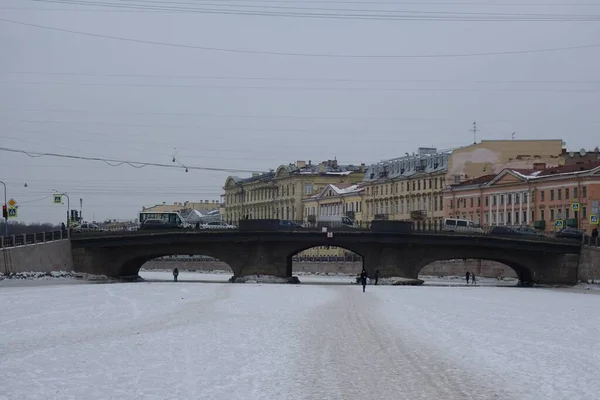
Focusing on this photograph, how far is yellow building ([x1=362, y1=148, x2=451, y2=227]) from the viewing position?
5763 inches

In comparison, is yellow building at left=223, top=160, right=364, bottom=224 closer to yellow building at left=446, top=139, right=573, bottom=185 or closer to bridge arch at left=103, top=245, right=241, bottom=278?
yellow building at left=446, top=139, right=573, bottom=185

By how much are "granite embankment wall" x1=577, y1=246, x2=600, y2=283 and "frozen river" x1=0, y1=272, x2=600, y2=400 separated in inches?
1891

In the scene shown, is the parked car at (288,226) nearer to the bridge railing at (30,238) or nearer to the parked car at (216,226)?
the parked car at (216,226)

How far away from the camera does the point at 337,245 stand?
102 meters

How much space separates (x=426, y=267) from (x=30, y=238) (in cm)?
5767

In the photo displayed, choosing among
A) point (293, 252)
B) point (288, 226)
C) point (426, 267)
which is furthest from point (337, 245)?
point (426, 267)

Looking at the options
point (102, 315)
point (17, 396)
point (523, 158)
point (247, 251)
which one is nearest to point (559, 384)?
point (17, 396)

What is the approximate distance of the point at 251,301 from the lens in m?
56.5

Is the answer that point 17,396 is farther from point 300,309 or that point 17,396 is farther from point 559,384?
point 300,309

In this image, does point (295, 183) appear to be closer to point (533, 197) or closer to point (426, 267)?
point (426, 267)

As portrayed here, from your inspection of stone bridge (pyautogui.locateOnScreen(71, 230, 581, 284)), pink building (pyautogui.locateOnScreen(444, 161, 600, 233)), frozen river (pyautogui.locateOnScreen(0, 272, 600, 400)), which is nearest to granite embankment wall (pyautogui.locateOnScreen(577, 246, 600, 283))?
stone bridge (pyautogui.locateOnScreen(71, 230, 581, 284))

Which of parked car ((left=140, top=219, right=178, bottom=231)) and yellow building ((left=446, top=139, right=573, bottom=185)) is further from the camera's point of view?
yellow building ((left=446, top=139, right=573, bottom=185))

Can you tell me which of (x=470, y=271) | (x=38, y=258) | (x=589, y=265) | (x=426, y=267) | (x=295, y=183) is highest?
(x=295, y=183)

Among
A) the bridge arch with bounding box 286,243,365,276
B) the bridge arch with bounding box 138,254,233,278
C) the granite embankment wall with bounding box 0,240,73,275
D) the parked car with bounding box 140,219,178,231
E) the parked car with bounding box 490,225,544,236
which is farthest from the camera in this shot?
the bridge arch with bounding box 138,254,233,278
